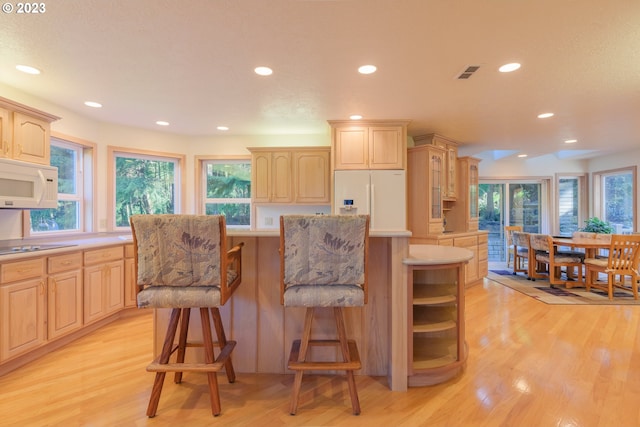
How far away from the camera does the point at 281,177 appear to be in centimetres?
441

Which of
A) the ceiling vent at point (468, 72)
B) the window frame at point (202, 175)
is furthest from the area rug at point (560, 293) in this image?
the window frame at point (202, 175)

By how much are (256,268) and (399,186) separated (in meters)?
2.38

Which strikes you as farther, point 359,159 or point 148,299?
point 359,159

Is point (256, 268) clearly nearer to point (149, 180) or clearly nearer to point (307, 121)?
point (307, 121)

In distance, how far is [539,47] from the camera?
2.20m

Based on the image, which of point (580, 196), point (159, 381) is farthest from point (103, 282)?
point (580, 196)

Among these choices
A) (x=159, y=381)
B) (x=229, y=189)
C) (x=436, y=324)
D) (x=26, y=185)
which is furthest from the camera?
(x=229, y=189)

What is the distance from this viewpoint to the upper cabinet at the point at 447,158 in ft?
15.4

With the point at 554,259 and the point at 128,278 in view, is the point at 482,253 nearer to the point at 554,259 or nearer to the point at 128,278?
the point at 554,259

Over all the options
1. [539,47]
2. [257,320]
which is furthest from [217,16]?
[539,47]

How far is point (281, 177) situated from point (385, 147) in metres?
1.52

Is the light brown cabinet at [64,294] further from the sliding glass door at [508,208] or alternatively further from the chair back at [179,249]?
the sliding glass door at [508,208]

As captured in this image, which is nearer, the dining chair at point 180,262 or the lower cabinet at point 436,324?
the dining chair at point 180,262

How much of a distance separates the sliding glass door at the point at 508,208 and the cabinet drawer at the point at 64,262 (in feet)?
24.0
